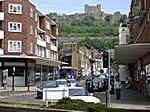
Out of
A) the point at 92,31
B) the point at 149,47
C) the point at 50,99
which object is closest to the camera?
the point at 50,99

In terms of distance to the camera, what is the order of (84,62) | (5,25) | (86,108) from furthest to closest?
(84,62) < (5,25) < (86,108)

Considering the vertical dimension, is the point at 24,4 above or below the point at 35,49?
above

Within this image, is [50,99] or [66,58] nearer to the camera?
[50,99]

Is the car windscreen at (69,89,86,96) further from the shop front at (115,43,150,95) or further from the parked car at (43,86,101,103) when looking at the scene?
the shop front at (115,43,150,95)

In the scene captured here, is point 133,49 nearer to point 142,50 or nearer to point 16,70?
point 142,50

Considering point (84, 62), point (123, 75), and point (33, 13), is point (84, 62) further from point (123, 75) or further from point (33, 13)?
point (33, 13)

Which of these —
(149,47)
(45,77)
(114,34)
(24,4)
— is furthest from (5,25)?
(114,34)

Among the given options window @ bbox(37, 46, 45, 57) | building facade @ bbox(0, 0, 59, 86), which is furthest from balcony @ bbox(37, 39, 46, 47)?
building facade @ bbox(0, 0, 59, 86)

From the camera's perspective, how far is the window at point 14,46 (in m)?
67.3

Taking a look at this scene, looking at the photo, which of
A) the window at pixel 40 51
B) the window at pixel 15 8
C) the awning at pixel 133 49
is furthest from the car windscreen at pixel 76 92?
the window at pixel 40 51

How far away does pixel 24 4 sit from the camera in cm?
6919

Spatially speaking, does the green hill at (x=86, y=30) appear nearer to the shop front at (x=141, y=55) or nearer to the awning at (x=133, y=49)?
the shop front at (x=141, y=55)

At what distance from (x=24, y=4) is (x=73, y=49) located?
6881 cm

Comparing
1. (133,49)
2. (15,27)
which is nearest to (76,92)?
(133,49)
